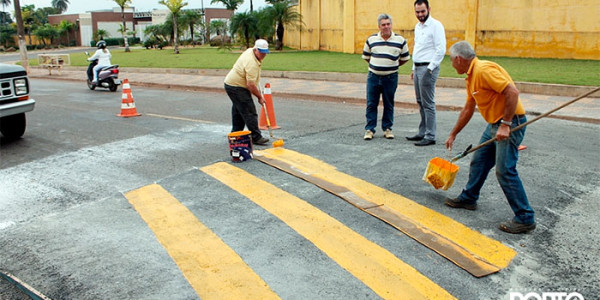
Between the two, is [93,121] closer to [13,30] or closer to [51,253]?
[51,253]

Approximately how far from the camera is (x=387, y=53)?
7.63m

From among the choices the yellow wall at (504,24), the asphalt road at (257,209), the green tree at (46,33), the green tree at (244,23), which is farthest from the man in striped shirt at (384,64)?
the green tree at (46,33)

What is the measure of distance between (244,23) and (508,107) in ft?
106

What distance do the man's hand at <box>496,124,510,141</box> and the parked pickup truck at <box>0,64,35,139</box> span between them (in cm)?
749

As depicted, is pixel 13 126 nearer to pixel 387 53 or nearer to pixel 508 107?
pixel 387 53

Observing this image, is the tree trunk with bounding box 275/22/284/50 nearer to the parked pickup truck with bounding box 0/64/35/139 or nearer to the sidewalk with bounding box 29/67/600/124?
the sidewalk with bounding box 29/67/600/124

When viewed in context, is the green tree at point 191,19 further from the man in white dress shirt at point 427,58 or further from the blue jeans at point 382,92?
the man in white dress shirt at point 427,58

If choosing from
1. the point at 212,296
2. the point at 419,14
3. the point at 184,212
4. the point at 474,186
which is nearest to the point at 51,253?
the point at 184,212

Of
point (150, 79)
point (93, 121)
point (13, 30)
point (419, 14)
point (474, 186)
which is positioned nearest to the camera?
point (474, 186)

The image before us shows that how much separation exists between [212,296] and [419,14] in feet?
17.8

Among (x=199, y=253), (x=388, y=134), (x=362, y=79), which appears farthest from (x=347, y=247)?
(x=362, y=79)

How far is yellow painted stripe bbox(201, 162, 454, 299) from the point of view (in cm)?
355

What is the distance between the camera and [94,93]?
1642cm

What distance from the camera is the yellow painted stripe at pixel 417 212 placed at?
160 inches
